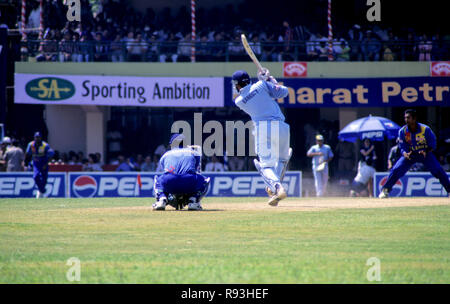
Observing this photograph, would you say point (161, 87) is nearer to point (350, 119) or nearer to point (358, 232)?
point (350, 119)

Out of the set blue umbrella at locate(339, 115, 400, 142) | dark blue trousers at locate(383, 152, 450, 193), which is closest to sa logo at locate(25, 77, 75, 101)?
blue umbrella at locate(339, 115, 400, 142)

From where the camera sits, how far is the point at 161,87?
27219 mm

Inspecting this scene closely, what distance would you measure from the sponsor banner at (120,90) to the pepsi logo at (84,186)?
14.0ft

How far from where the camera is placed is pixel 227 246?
895 cm

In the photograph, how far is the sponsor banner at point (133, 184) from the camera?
23.5 m

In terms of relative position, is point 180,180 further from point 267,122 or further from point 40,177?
point 40,177

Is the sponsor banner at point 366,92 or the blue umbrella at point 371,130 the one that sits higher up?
the sponsor banner at point 366,92

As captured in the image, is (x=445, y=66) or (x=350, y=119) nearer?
(x=445, y=66)

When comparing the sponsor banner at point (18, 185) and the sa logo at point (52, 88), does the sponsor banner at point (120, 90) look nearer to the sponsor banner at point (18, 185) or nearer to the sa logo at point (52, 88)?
the sa logo at point (52, 88)

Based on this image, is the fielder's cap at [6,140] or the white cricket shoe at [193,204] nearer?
the white cricket shoe at [193,204]

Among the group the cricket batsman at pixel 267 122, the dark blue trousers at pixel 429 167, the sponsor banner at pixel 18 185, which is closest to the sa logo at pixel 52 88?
the sponsor banner at pixel 18 185

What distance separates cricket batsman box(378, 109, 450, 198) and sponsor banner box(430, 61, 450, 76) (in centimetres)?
1153
